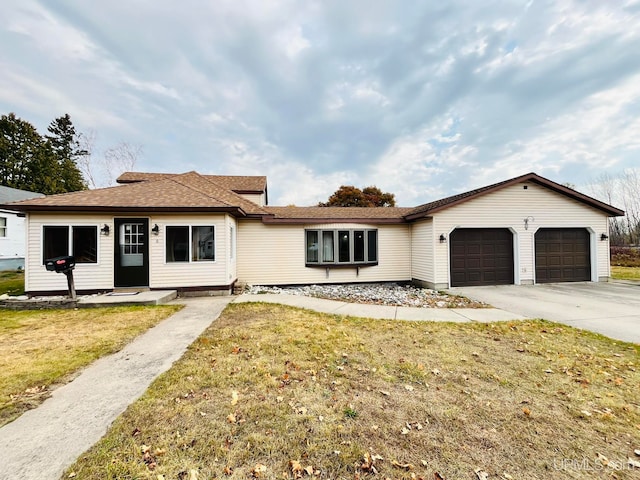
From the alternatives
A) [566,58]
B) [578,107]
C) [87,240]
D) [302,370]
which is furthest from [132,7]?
[578,107]

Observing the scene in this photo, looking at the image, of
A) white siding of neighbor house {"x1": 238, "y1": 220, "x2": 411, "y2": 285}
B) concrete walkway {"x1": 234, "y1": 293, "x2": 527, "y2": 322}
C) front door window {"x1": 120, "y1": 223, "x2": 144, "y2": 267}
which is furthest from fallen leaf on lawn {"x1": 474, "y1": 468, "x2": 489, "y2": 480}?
front door window {"x1": 120, "y1": 223, "x2": 144, "y2": 267}

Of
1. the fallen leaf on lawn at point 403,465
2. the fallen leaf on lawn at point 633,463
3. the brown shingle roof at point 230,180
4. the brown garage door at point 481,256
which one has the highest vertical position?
the brown shingle roof at point 230,180

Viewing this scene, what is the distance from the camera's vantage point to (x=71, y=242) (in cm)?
830

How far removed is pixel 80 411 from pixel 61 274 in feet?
26.1

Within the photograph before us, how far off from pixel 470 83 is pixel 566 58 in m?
3.31

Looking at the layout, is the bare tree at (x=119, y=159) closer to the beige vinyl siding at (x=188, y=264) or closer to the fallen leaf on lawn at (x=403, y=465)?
the beige vinyl siding at (x=188, y=264)

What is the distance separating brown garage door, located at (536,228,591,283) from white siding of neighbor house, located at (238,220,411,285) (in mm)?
5954

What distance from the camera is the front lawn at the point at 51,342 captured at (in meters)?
3.09

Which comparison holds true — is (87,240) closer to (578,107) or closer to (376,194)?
(578,107)

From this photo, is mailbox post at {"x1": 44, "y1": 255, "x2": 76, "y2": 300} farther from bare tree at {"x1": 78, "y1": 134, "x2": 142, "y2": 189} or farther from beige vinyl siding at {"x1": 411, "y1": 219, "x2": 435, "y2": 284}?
bare tree at {"x1": 78, "y1": 134, "x2": 142, "y2": 189}

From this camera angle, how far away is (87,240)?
845cm

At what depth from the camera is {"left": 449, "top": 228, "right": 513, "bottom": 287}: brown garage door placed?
34.4ft

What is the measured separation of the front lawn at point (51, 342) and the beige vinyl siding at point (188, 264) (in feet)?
5.63

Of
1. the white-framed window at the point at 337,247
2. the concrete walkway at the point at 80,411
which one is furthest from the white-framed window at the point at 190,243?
the concrete walkway at the point at 80,411
